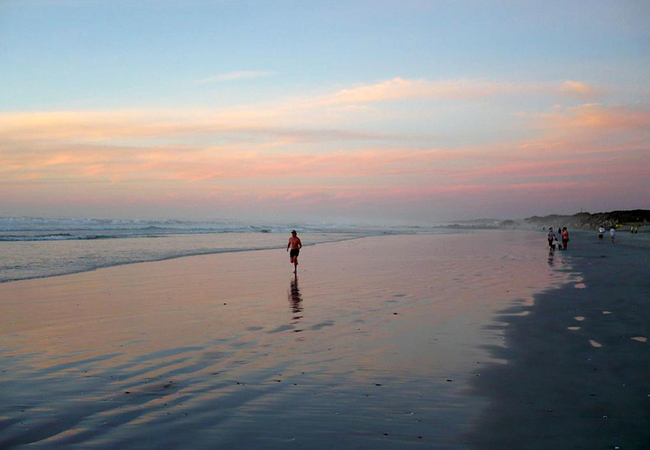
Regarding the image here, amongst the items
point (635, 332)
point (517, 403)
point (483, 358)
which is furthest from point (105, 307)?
point (635, 332)

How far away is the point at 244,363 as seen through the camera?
27.9 ft

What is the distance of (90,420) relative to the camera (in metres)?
6.04

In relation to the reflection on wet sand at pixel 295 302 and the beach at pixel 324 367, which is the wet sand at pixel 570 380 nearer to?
the beach at pixel 324 367

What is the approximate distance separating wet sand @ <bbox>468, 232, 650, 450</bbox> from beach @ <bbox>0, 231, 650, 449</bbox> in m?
0.03

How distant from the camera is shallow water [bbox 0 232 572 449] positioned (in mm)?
5785

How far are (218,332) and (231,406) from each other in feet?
14.4

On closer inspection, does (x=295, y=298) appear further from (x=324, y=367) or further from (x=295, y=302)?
(x=324, y=367)

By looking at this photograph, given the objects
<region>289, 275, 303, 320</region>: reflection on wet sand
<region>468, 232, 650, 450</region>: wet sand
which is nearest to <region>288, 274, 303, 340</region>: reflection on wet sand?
<region>289, 275, 303, 320</region>: reflection on wet sand

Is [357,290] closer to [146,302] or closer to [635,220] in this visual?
[146,302]

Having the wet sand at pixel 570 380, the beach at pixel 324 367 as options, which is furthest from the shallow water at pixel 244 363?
the wet sand at pixel 570 380

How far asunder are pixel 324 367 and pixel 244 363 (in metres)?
1.30

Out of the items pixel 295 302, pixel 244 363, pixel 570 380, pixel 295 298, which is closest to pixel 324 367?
pixel 244 363

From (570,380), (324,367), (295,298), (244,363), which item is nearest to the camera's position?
(570,380)

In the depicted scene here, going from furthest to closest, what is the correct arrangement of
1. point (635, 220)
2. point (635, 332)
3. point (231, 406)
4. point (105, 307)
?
point (635, 220) → point (105, 307) → point (635, 332) → point (231, 406)
